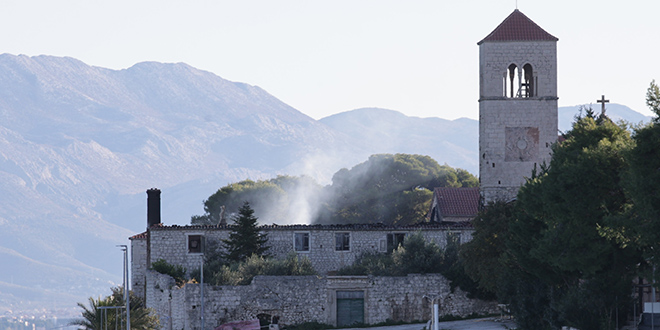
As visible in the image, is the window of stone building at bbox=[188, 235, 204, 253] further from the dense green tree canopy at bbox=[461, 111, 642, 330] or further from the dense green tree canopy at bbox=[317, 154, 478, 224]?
the dense green tree canopy at bbox=[317, 154, 478, 224]

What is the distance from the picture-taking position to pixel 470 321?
177ft

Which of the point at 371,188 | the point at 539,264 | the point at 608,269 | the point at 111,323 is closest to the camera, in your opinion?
the point at 608,269

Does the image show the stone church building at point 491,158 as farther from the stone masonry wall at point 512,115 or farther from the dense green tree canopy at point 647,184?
the dense green tree canopy at point 647,184

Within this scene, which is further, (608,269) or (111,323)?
(111,323)

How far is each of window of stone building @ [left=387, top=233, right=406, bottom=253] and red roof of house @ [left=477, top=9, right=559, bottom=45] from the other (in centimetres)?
1186

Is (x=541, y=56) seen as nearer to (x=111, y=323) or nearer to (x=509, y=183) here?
(x=509, y=183)

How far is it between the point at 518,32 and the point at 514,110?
447 cm

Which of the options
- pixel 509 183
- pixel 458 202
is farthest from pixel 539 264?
pixel 458 202

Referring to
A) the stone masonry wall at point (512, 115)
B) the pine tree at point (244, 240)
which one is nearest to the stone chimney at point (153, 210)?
the pine tree at point (244, 240)

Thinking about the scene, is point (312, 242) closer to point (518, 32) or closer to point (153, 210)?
point (153, 210)

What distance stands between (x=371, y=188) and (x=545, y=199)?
93629 mm

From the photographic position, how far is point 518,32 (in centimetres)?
6456

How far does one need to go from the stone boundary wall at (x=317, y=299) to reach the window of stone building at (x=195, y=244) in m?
7.69

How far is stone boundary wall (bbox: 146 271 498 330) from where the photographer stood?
180 ft
